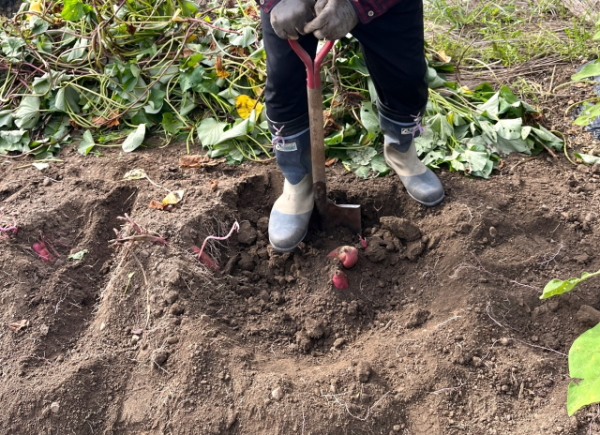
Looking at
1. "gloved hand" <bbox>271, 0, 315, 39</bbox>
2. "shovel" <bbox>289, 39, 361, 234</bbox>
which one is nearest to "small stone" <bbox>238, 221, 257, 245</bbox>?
"shovel" <bbox>289, 39, 361, 234</bbox>

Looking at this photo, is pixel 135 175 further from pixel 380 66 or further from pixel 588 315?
pixel 588 315

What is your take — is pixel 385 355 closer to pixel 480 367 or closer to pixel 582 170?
pixel 480 367

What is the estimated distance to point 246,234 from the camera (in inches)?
94.0

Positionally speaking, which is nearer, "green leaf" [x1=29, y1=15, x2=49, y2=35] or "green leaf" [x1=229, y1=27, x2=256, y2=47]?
"green leaf" [x1=229, y1=27, x2=256, y2=47]

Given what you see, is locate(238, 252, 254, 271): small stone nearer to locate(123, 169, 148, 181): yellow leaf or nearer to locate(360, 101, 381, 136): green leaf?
locate(123, 169, 148, 181): yellow leaf

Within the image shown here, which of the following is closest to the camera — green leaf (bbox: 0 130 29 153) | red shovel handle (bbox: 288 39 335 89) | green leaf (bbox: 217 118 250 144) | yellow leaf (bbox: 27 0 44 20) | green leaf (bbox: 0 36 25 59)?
red shovel handle (bbox: 288 39 335 89)

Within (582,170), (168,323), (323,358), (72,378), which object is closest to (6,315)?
(72,378)

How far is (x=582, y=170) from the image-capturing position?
8.52ft

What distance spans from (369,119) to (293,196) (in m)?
0.66

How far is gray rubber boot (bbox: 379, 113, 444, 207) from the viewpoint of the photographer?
7.73ft

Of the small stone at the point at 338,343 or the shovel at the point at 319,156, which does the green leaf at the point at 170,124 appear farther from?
the small stone at the point at 338,343

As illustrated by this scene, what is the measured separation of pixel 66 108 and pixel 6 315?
60.3 inches

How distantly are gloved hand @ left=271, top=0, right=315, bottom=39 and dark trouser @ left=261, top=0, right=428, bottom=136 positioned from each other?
151 mm

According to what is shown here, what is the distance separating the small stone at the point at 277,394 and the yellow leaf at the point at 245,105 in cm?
166
